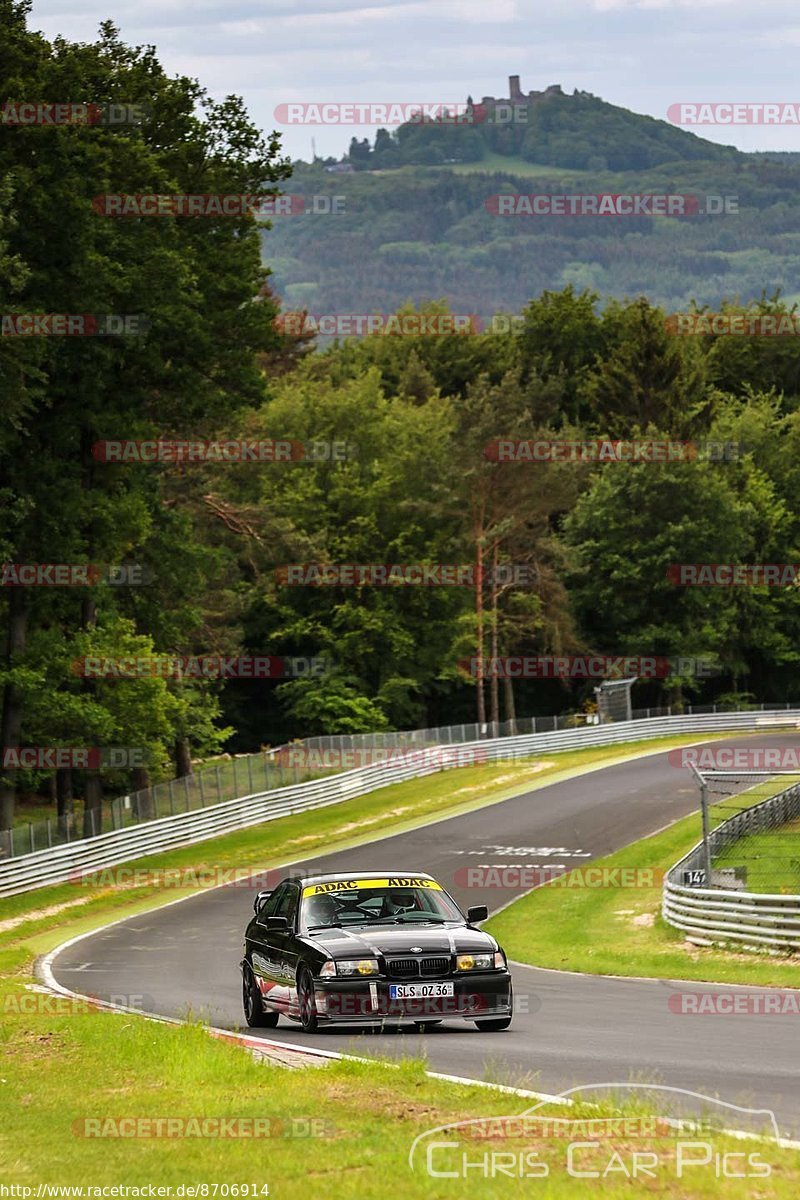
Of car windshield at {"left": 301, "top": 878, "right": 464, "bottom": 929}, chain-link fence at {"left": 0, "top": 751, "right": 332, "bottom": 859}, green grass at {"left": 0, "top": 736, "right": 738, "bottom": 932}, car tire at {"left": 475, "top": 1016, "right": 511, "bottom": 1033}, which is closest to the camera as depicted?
car tire at {"left": 475, "top": 1016, "right": 511, "bottom": 1033}

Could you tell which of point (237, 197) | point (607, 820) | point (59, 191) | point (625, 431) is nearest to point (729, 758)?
point (607, 820)

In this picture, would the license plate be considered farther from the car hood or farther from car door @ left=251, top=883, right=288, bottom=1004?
car door @ left=251, top=883, right=288, bottom=1004

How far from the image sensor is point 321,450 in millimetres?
80312

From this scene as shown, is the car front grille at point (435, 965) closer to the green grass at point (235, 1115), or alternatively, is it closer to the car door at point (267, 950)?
the car door at point (267, 950)

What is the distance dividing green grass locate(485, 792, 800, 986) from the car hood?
6011mm

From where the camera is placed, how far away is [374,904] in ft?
53.2

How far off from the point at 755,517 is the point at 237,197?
52.1 m

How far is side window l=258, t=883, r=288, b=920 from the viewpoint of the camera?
17.0m

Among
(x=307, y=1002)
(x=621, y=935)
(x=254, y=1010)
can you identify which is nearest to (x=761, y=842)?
(x=621, y=935)

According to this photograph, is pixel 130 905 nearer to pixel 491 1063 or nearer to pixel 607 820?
pixel 607 820

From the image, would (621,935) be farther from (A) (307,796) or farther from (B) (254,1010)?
(A) (307,796)

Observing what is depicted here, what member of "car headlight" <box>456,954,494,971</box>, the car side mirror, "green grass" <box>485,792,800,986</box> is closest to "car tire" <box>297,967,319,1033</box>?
"car headlight" <box>456,954,494,971</box>

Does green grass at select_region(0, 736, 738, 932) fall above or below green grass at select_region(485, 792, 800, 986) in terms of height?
below

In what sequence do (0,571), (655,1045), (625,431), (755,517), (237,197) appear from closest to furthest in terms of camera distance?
(655,1045)
(0,571)
(237,197)
(755,517)
(625,431)
